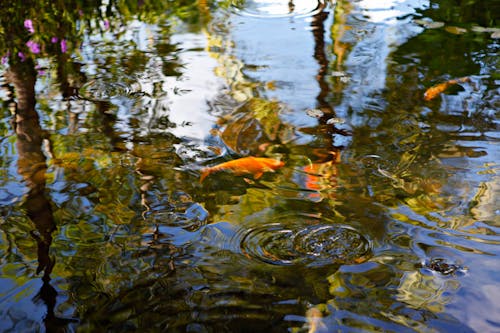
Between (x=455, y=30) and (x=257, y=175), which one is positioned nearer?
(x=257, y=175)

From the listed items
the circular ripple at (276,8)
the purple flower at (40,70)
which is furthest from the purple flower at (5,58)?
the circular ripple at (276,8)

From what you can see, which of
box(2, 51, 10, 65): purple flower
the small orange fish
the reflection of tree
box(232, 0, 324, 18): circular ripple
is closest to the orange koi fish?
the small orange fish

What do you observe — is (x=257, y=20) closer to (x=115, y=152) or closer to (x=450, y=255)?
(x=115, y=152)

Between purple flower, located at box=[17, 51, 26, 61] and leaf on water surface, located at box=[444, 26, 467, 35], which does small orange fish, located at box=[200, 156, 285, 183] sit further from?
leaf on water surface, located at box=[444, 26, 467, 35]

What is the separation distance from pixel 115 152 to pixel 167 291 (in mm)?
1246

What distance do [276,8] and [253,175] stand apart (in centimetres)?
291

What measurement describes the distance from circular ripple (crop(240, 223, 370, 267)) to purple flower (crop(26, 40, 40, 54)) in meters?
2.94

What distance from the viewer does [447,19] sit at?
4996 millimetres

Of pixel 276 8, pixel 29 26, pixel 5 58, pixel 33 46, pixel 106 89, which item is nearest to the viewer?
pixel 106 89

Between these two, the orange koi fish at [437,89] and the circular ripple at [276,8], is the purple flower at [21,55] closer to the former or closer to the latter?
the circular ripple at [276,8]

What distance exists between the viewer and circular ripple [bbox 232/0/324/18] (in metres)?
5.36

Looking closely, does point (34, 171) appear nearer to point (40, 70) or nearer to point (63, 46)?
point (40, 70)

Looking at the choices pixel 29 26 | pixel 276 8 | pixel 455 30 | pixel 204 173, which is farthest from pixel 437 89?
pixel 29 26

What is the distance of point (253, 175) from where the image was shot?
304cm
